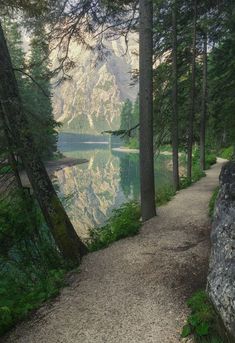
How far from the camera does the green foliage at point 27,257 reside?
6.14 m

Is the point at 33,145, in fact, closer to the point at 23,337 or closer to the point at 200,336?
the point at 23,337

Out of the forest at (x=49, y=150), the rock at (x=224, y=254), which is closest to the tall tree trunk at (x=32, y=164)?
the forest at (x=49, y=150)

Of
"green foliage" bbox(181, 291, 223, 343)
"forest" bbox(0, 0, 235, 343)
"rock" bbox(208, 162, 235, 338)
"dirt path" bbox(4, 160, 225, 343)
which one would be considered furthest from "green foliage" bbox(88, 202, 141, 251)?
"rock" bbox(208, 162, 235, 338)

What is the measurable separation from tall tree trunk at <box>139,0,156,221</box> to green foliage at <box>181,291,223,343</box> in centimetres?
529

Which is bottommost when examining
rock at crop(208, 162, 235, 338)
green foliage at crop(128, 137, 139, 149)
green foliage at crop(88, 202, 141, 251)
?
green foliage at crop(128, 137, 139, 149)

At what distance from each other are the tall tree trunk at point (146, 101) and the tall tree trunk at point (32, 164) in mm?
3189

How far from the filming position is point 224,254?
4.50 meters

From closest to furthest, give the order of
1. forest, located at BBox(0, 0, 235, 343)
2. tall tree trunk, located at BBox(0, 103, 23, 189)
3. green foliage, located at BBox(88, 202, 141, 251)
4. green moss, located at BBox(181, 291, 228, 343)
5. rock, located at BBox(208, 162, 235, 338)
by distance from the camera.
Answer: rock, located at BBox(208, 162, 235, 338), green moss, located at BBox(181, 291, 228, 343), forest, located at BBox(0, 0, 235, 343), tall tree trunk, located at BBox(0, 103, 23, 189), green foliage, located at BBox(88, 202, 141, 251)

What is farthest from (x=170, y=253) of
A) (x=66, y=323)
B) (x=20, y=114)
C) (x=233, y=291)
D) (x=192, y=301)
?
(x=20, y=114)

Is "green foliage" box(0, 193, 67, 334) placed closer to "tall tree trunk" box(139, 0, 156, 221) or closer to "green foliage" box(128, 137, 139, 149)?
"tall tree trunk" box(139, 0, 156, 221)

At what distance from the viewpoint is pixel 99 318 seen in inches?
207

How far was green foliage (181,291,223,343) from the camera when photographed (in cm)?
431

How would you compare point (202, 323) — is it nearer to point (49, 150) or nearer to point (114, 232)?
point (114, 232)

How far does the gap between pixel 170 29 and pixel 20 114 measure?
1272cm
